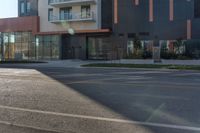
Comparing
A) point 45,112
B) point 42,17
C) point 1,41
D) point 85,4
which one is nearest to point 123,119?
point 45,112

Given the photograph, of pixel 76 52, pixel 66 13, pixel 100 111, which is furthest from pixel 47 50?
pixel 100 111

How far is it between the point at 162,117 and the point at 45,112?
109 inches

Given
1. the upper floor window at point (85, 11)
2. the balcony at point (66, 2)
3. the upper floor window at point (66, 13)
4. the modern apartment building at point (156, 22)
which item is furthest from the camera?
the upper floor window at point (66, 13)

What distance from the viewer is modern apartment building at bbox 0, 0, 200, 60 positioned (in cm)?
4072

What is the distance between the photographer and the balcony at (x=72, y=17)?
1756 inches

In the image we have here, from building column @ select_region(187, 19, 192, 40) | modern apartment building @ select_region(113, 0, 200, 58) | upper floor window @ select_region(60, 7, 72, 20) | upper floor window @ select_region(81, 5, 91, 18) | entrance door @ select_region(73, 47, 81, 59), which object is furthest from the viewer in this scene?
entrance door @ select_region(73, 47, 81, 59)

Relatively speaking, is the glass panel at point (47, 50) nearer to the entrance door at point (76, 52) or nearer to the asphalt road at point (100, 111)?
the entrance door at point (76, 52)

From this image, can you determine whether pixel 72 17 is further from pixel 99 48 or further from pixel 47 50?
pixel 47 50

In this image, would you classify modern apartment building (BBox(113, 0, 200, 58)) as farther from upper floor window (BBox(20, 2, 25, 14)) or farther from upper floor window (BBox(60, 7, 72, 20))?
upper floor window (BBox(20, 2, 25, 14))

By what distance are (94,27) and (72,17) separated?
3.74m

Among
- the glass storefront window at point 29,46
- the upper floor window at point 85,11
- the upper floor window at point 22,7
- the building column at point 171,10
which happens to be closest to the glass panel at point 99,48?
the upper floor window at point 85,11

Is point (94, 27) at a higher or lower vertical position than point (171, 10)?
lower

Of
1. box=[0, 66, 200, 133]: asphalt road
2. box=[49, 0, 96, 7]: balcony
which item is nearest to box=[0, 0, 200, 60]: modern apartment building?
box=[49, 0, 96, 7]: balcony

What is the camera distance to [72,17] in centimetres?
4609
